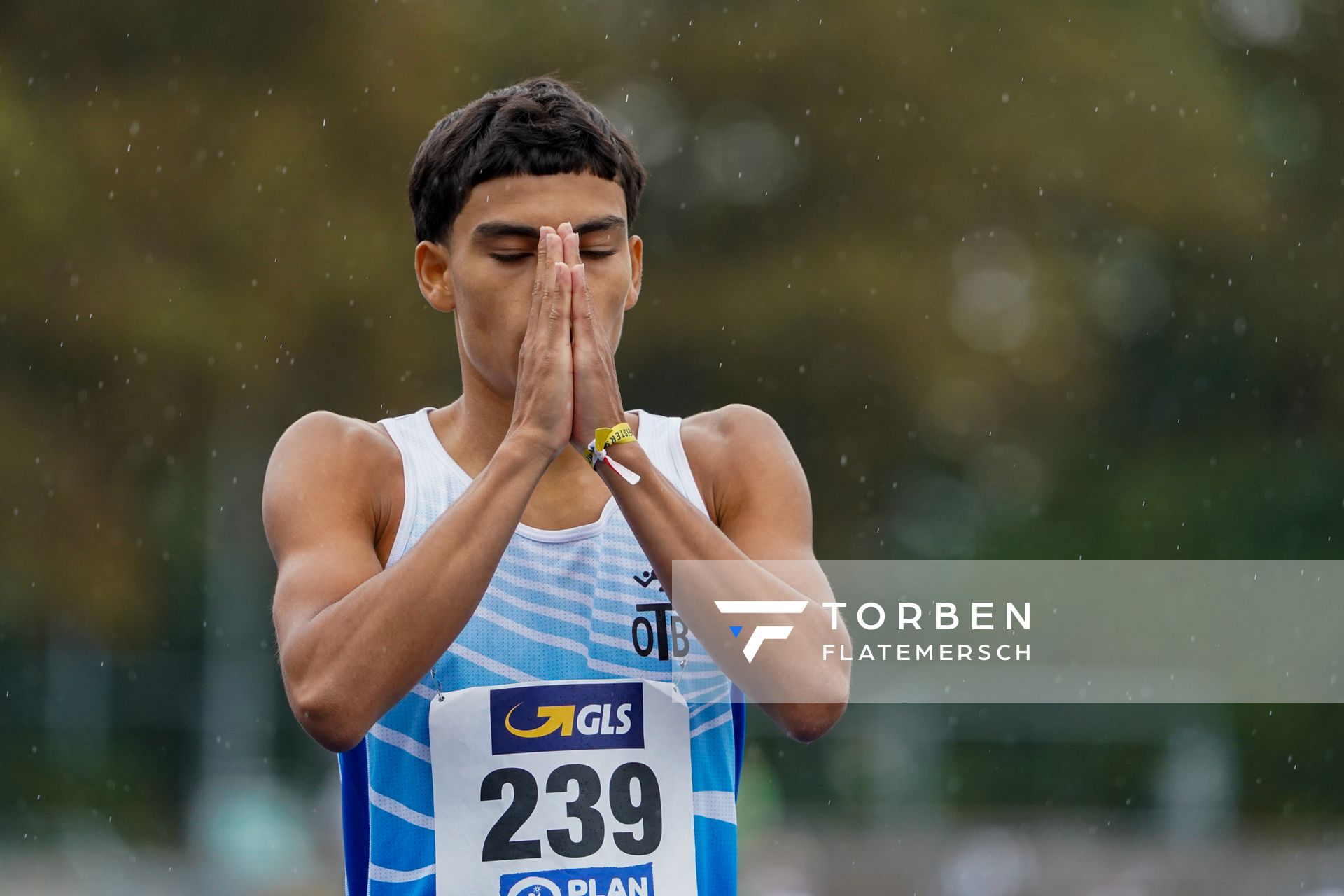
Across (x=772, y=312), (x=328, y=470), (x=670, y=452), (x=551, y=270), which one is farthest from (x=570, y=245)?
(x=772, y=312)

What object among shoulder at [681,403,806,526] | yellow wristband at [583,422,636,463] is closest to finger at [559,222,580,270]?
yellow wristband at [583,422,636,463]

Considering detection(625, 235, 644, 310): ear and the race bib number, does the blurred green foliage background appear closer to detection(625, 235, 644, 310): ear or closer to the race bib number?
detection(625, 235, 644, 310): ear

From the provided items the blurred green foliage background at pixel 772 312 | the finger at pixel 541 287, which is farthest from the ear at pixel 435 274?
the blurred green foliage background at pixel 772 312

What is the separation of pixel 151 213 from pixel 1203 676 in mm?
11001

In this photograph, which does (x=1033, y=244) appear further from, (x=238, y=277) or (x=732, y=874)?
(x=732, y=874)

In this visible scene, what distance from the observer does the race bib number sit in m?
2.96

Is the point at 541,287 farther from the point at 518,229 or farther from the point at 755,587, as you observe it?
the point at 755,587

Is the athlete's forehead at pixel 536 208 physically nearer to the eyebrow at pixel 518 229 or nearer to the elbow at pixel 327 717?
the eyebrow at pixel 518 229

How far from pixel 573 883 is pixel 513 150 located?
142 cm

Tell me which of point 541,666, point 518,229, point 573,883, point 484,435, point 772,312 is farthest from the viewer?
point 772,312

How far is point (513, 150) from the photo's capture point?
10.8ft

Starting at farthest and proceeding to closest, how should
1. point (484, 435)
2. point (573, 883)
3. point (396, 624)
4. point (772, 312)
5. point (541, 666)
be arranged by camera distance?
point (772, 312)
point (484, 435)
point (541, 666)
point (573, 883)
point (396, 624)

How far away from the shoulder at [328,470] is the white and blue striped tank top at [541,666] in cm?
6

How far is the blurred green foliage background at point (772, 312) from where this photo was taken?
15453mm
